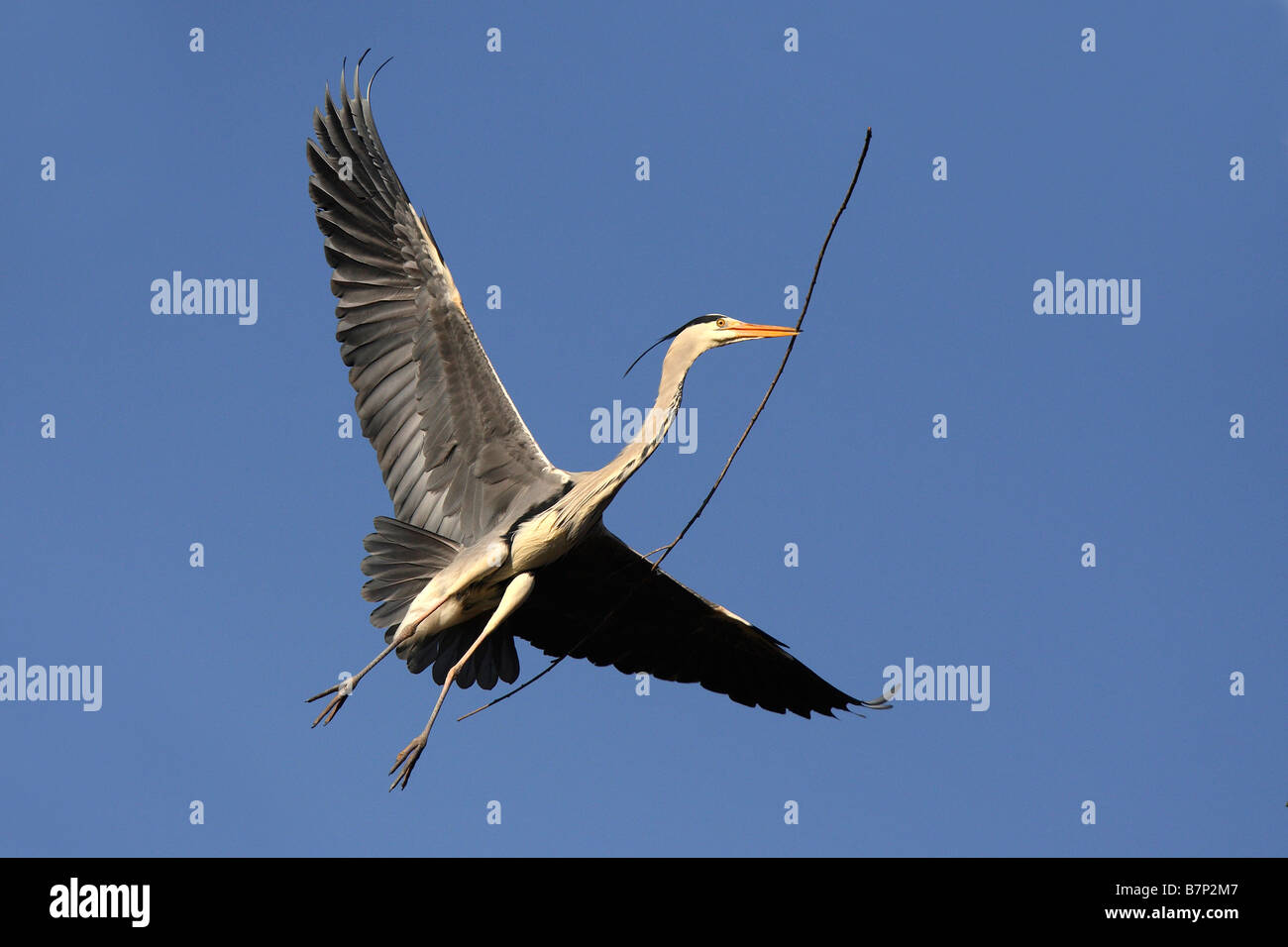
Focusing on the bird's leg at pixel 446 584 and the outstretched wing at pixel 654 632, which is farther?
the outstretched wing at pixel 654 632

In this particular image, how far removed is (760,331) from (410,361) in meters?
2.50

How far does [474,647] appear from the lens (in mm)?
12742

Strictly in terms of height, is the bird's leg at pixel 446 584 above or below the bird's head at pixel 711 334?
below

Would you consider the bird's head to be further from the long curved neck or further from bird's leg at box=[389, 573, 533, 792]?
bird's leg at box=[389, 573, 533, 792]

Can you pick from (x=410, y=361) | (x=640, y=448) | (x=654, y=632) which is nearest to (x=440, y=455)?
(x=410, y=361)

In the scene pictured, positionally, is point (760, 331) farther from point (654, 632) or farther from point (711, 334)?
point (654, 632)

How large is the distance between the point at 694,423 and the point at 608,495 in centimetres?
102

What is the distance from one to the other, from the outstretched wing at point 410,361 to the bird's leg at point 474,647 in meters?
0.46

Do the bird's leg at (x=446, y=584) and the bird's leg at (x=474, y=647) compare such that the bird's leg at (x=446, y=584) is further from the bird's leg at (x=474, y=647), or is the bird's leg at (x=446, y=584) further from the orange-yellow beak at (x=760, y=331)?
the orange-yellow beak at (x=760, y=331)

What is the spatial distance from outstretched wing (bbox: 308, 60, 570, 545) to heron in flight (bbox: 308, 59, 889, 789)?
0.03 feet

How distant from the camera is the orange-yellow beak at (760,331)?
12.9m

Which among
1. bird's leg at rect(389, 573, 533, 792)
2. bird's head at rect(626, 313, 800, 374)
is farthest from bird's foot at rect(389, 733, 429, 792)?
bird's head at rect(626, 313, 800, 374)

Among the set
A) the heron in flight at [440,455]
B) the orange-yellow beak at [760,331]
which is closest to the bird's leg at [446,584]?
the heron in flight at [440,455]
